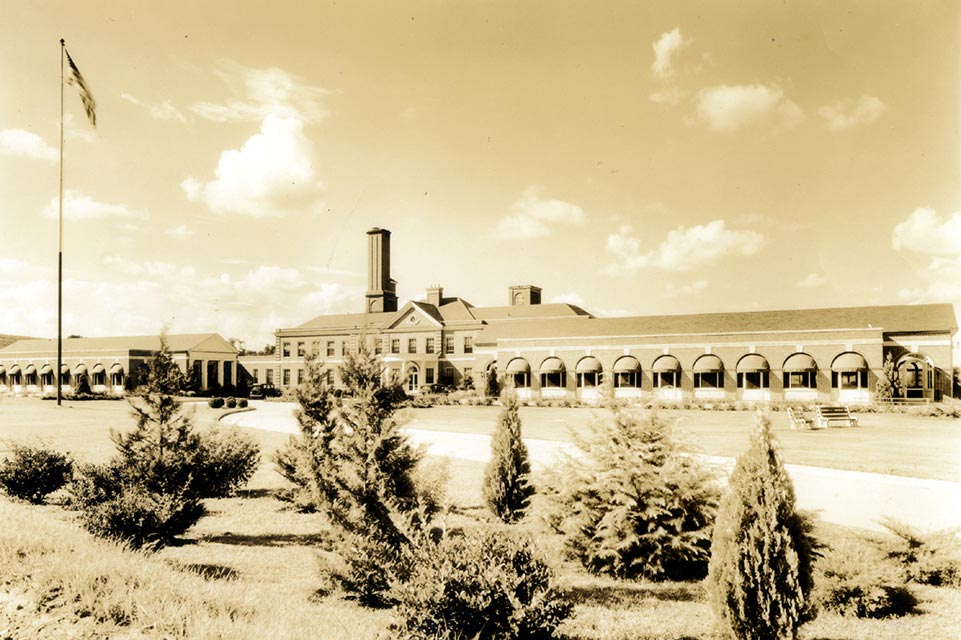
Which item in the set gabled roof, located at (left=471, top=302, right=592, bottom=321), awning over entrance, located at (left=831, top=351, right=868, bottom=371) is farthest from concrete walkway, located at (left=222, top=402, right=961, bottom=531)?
gabled roof, located at (left=471, top=302, right=592, bottom=321)

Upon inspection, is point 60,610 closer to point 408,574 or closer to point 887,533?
point 408,574

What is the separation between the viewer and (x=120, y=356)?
6391 centimetres

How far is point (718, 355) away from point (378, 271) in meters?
41.7

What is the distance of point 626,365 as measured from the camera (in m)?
43.6

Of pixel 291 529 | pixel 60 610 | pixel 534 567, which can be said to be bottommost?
pixel 291 529

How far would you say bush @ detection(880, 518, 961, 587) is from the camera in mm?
7414

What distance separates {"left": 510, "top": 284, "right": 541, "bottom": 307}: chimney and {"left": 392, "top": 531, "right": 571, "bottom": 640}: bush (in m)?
63.5

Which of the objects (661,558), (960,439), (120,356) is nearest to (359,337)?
(661,558)

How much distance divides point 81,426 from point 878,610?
32248mm

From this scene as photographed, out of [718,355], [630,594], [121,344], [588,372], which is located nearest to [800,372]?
[718,355]

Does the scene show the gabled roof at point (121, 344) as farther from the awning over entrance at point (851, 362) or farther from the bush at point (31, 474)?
the awning over entrance at point (851, 362)

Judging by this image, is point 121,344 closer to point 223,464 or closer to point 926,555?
point 223,464

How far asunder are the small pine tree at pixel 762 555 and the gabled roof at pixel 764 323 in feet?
125

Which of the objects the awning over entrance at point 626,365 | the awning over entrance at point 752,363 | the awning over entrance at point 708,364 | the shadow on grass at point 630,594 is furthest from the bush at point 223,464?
the awning over entrance at point 752,363
